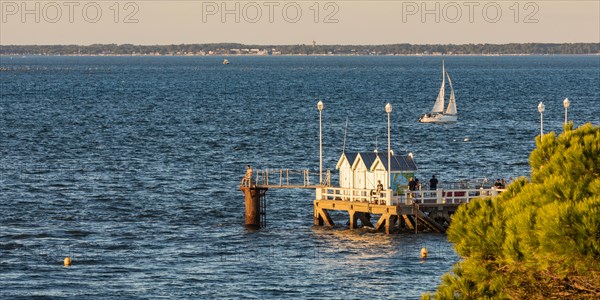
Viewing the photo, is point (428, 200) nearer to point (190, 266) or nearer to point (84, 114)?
point (190, 266)

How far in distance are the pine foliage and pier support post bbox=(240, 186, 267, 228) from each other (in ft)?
109

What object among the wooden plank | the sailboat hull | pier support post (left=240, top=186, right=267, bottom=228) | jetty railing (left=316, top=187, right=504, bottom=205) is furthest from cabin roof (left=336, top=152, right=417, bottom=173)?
the sailboat hull

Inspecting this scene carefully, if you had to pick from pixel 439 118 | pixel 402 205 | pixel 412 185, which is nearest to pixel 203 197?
pixel 412 185

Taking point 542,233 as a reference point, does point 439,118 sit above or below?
below

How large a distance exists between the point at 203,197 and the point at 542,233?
47.9 metres

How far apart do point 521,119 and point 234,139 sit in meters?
34.6

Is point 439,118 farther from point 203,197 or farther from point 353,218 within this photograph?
point 353,218

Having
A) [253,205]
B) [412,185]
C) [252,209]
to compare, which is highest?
[412,185]

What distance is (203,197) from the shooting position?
219ft

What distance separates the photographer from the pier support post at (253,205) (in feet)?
181

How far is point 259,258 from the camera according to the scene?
48625 millimetres

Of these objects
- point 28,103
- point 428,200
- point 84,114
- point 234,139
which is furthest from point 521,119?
point 428,200

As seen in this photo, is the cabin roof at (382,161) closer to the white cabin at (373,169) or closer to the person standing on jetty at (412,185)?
the white cabin at (373,169)

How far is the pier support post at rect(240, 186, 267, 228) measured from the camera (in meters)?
55.1
